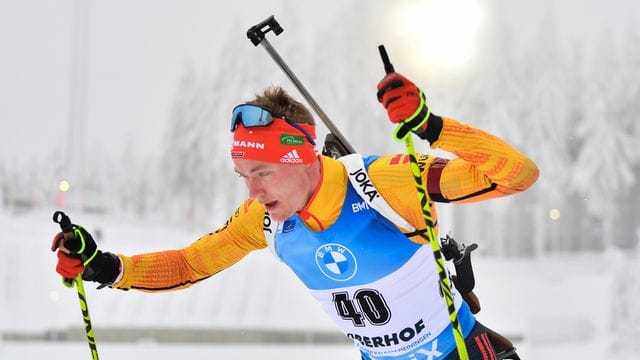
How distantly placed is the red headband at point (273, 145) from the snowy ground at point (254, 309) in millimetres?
10565

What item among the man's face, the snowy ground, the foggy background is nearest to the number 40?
the man's face

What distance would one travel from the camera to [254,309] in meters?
18.7

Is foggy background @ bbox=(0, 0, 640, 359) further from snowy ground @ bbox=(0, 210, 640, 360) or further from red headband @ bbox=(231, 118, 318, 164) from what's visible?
red headband @ bbox=(231, 118, 318, 164)

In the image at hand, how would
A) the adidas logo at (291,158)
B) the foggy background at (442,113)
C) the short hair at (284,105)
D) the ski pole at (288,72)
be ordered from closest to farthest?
the adidas logo at (291,158) → the short hair at (284,105) → the ski pole at (288,72) → the foggy background at (442,113)

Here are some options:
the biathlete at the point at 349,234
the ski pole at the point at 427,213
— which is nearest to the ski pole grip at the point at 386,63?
the ski pole at the point at 427,213

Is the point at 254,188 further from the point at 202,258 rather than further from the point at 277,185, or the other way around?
the point at 202,258

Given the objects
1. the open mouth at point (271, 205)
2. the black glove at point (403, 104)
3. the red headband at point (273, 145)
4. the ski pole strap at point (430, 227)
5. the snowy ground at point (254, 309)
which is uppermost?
the snowy ground at point (254, 309)

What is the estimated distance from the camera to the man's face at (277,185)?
9.87 ft

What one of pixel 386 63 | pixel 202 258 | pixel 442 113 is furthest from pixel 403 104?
pixel 442 113

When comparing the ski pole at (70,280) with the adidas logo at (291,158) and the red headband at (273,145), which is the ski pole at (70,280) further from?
the adidas logo at (291,158)

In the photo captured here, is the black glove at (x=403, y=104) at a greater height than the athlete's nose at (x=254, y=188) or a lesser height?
lesser

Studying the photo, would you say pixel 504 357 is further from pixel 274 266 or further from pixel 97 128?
pixel 97 128

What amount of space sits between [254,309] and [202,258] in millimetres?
15475

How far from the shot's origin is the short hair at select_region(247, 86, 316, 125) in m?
3.25
